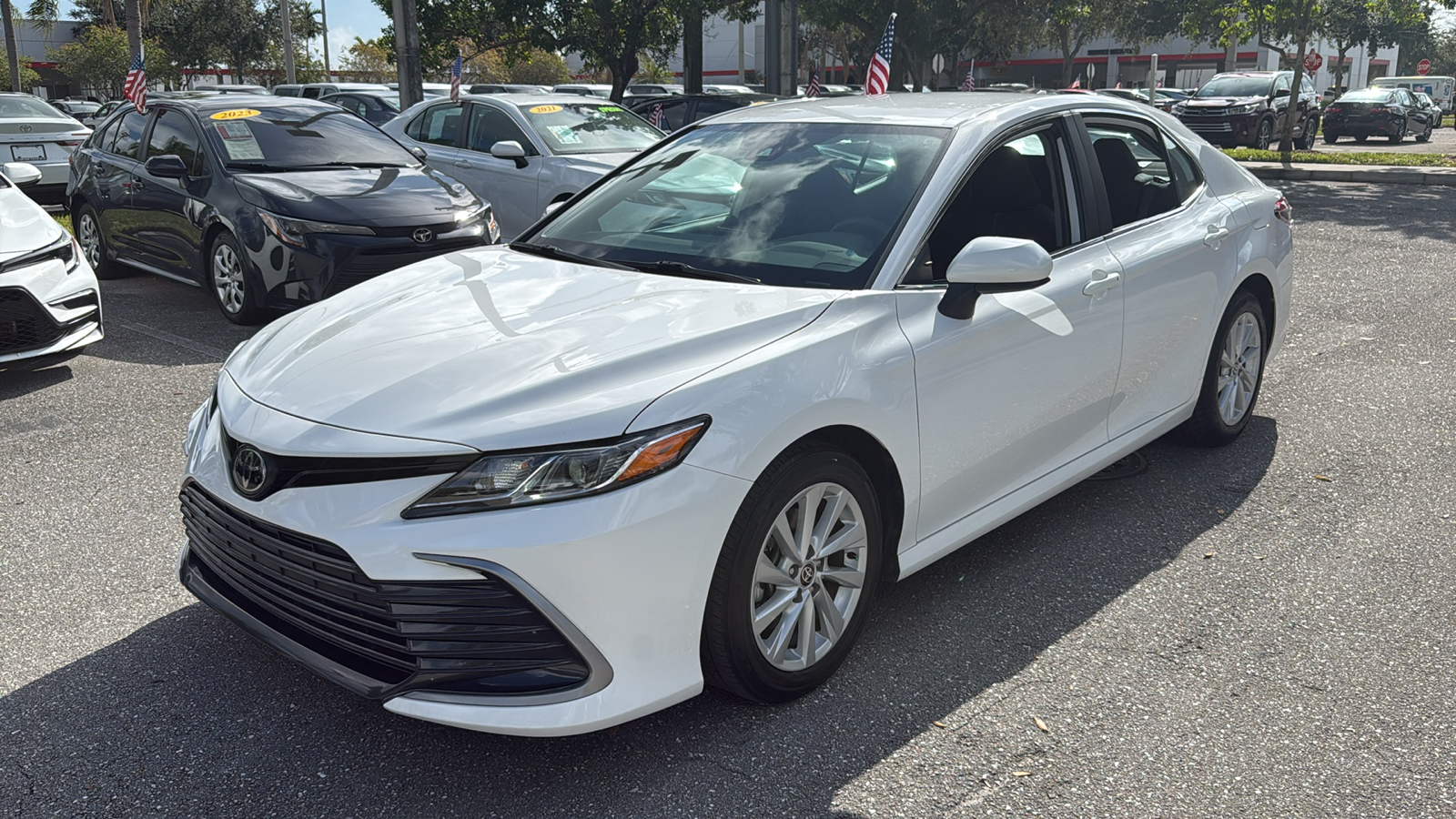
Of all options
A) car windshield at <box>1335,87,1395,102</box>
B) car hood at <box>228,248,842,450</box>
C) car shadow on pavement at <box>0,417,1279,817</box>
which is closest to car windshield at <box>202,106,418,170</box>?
car hood at <box>228,248,842,450</box>

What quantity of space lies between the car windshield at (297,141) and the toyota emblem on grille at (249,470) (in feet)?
19.4

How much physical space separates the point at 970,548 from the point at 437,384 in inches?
85.9

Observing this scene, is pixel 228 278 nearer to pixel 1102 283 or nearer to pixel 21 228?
pixel 21 228

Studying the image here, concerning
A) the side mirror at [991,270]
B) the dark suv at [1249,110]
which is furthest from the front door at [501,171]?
the dark suv at [1249,110]

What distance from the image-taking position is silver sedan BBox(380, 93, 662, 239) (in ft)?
33.2

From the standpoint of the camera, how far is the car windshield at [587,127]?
10492 mm

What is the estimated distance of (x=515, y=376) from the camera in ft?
9.12

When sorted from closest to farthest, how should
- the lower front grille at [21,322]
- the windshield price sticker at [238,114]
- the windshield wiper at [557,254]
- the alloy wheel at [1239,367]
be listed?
the windshield wiper at [557,254] < the alloy wheel at [1239,367] < the lower front grille at [21,322] < the windshield price sticker at [238,114]

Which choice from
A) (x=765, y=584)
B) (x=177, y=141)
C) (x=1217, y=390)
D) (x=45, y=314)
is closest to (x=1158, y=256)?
(x=1217, y=390)

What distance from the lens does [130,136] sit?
905 centimetres

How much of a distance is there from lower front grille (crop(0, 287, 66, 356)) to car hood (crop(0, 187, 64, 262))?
0.22 metres

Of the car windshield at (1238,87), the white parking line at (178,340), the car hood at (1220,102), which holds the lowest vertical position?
the white parking line at (178,340)

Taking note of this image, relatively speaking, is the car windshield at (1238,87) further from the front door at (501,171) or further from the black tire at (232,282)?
the black tire at (232,282)

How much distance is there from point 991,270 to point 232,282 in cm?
608
